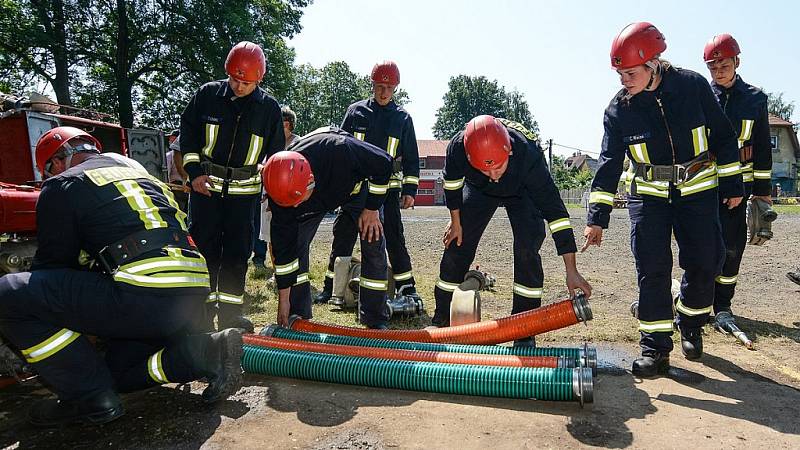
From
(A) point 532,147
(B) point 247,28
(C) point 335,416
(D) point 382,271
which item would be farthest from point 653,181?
(B) point 247,28

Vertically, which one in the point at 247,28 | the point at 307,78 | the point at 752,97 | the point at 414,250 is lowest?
the point at 414,250

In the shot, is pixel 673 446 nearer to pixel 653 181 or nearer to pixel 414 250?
pixel 653 181

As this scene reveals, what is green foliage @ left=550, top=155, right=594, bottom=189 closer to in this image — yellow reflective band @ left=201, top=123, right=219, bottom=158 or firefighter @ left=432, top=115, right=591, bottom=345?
firefighter @ left=432, top=115, right=591, bottom=345

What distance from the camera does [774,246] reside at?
35.0 feet

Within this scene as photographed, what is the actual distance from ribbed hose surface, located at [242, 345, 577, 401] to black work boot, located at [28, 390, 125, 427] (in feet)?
2.88

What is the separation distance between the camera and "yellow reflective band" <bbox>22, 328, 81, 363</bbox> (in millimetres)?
2869

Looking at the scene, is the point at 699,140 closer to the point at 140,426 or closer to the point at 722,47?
the point at 722,47

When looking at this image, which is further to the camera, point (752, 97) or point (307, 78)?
point (307, 78)

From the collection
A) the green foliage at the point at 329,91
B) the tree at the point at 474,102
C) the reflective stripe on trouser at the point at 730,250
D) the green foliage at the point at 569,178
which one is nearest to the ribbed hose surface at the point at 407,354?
the reflective stripe on trouser at the point at 730,250

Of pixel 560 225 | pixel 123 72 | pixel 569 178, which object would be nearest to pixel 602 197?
pixel 560 225

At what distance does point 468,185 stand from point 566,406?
2.00m

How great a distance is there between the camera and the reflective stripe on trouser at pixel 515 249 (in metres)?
4.35

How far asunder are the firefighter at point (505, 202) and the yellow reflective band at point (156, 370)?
231 cm

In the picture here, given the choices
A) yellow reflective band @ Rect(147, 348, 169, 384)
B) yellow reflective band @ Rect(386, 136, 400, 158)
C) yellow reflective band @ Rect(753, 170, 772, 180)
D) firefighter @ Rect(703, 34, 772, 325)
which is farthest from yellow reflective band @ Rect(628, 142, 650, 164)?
yellow reflective band @ Rect(147, 348, 169, 384)
